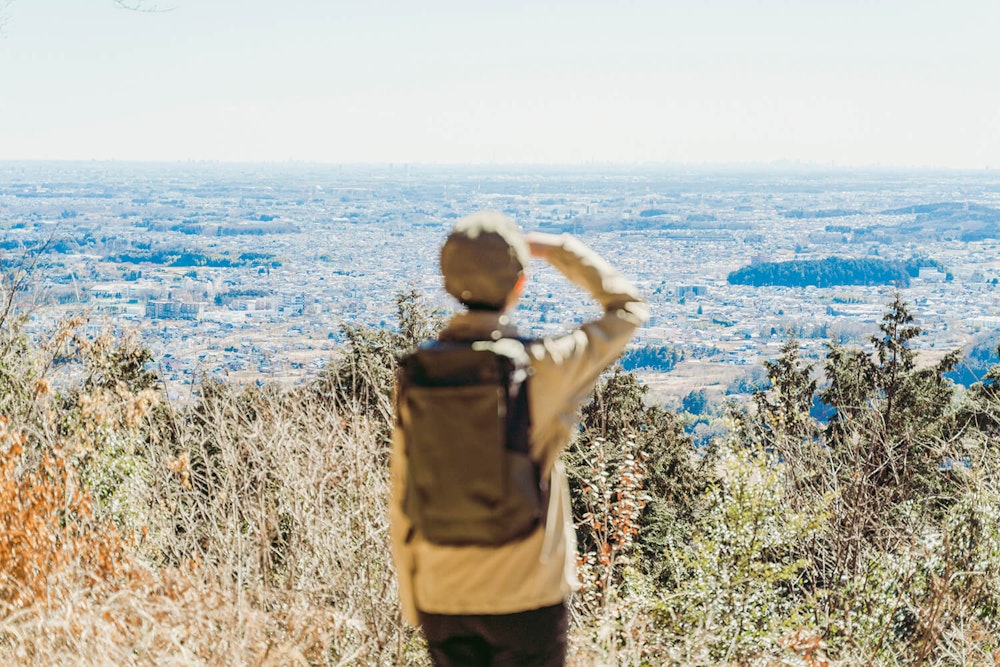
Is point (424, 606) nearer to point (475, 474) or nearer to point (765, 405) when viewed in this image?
point (475, 474)

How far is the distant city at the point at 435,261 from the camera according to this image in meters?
27.8

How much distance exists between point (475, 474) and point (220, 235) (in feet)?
234

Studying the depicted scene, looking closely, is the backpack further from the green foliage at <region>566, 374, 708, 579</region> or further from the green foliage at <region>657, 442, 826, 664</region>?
the green foliage at <region>566, 374, 708, 579</region>

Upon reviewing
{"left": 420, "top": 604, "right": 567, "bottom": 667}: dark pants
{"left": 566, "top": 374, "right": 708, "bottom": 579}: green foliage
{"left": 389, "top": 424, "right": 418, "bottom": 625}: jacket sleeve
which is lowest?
{"left": 566, "top": 374, "right": 708, "bottom": 579}: green foliage

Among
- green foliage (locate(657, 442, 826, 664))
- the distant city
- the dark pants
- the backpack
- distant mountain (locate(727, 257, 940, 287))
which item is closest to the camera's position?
the backpack

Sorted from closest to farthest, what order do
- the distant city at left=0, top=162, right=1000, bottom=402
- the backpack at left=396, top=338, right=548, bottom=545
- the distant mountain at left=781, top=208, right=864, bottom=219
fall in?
the backpack at left=396, top=338, right=548, bottom=545 → the distant city at left=0, top=162, right=1000, bottom=402 → the distant mountain at left=781, top=208, right=864, bottom=219

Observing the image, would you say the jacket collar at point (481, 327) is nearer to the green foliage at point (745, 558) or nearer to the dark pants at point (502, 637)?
the dark pants at point (502, 637)

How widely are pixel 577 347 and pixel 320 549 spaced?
292 cm

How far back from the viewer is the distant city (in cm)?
2781

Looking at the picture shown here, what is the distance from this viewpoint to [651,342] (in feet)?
196

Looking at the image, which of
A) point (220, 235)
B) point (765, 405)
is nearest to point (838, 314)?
point (220, 235)

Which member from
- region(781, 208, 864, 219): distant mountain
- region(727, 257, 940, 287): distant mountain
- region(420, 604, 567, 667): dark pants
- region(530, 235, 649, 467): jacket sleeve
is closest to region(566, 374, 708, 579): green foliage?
region(420, 604, 567, 667): dark pants

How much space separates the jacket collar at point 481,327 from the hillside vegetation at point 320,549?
4.48ft

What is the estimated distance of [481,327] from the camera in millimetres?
1773
